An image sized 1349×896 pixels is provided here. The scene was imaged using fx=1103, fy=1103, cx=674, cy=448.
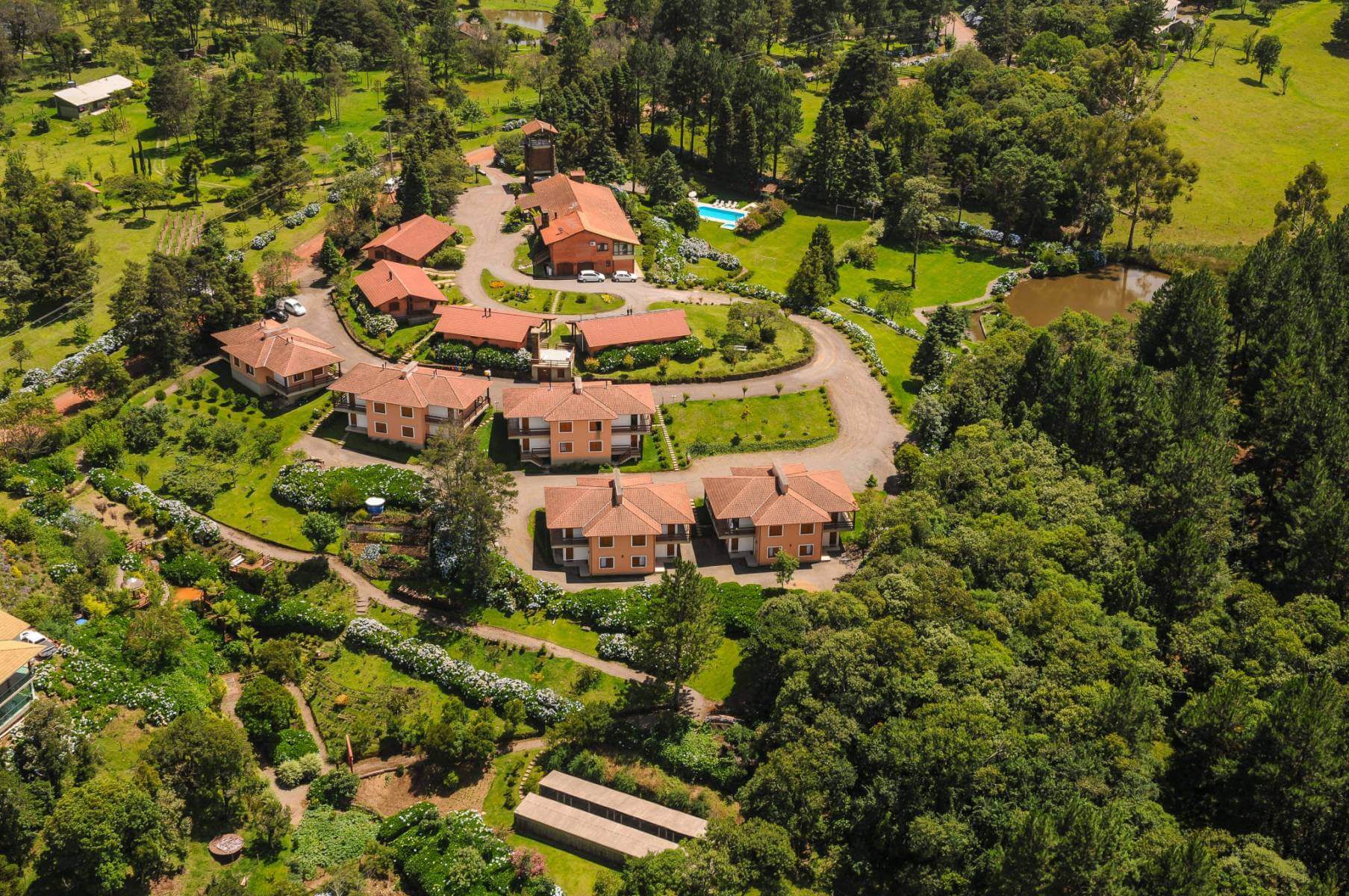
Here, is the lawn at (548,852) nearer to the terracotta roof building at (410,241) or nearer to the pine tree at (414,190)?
the terracotta roof building at (410,241)

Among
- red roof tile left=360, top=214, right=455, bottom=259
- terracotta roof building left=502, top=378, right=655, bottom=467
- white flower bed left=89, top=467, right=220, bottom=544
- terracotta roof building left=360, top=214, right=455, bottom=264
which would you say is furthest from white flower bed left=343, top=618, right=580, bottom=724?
red roof tile left=360, top=214, right=455, bottom=259

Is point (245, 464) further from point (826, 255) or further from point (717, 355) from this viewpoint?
point (826, 255)

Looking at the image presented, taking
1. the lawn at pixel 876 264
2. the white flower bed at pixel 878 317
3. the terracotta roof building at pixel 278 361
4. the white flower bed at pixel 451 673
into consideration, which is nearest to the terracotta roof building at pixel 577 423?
the terracotta roof building at pixel 278 361

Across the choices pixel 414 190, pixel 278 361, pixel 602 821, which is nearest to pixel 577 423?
pixel 278 361

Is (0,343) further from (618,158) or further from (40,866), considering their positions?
(618,158)

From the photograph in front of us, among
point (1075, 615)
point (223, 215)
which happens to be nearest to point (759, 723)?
point (1075, 615)
